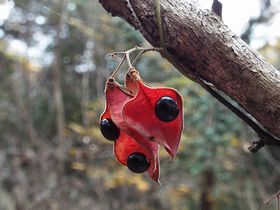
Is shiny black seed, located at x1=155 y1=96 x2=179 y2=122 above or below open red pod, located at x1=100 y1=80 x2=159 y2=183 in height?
above

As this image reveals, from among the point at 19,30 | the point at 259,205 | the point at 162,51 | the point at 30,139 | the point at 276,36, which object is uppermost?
the point at 162,51

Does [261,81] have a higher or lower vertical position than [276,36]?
higher

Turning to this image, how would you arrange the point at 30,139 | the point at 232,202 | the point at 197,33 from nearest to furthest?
1. the point at 197,33
2. the point at 232,202
3. the point at 30,139

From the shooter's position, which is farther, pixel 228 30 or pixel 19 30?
pixel 19 30

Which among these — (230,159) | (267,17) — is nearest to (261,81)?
(230,159)

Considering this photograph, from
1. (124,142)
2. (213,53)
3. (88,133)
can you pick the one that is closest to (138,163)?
(124,142)

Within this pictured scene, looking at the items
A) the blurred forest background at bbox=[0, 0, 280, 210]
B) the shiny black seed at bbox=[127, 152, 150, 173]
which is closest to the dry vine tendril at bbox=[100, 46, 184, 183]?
the shiny black seed at bbox=[127, 152, 150, 173]

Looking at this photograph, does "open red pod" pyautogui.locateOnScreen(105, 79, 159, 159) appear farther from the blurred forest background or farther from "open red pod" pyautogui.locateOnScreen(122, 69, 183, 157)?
the blurred forest background

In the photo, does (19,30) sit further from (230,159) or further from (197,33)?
(197,33)
